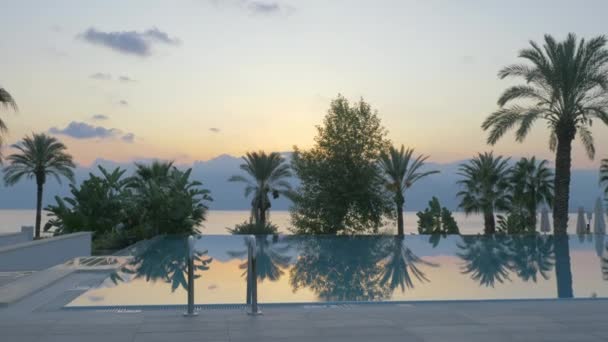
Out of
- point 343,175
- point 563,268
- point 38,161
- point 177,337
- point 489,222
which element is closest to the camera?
point 177,337

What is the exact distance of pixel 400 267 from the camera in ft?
48.9

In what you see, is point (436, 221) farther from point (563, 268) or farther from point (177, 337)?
point (177, 337)

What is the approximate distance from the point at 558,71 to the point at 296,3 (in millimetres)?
8735

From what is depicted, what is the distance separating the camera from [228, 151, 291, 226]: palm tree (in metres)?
31.4

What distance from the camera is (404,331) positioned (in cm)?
620

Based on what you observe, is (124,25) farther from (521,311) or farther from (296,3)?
(521,311)

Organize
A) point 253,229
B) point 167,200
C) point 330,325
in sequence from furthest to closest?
point 253,229, point 167,200, point 330,325

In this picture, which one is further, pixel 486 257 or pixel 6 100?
pixel 6 100

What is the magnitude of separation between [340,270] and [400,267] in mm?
1499

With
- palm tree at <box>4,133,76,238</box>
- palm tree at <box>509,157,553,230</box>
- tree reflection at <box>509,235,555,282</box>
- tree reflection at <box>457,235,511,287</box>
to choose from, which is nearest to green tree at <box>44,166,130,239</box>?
tree reflection at <box>457,235,511,287</box>

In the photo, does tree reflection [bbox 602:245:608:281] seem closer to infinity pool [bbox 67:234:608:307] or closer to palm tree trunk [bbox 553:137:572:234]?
infinity pool [bbox 67:234:608:307]

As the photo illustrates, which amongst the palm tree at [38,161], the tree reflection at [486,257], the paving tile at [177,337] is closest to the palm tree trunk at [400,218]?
the tree reflection at [486,257]

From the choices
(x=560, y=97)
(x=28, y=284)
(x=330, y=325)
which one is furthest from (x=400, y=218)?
(x=330, y=325)

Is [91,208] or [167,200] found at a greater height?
[167,200]
